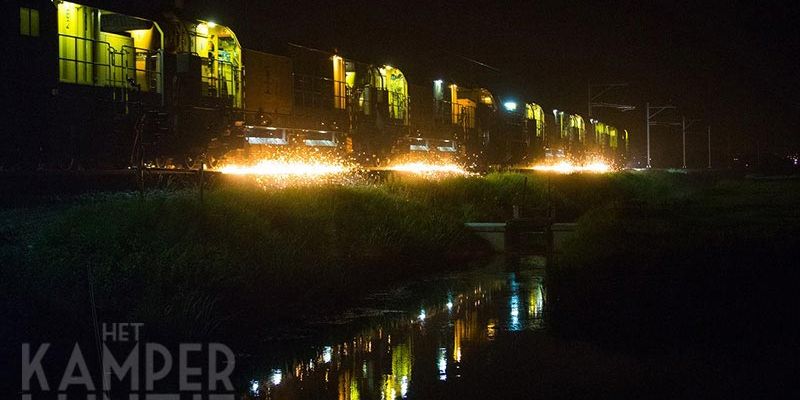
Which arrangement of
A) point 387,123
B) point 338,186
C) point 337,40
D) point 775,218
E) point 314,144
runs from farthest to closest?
1. point 387,123
2. point 337,40
3. point 314,144
4. point 775,218
5. point 338,186

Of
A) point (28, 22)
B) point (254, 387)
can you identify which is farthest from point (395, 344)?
point (28, 22)

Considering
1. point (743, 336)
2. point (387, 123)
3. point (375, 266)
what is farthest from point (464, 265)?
point (387, 123)

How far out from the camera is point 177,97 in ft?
71.5

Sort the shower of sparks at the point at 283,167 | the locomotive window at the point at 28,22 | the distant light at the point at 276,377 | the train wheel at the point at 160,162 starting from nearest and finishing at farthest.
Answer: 1. the distant light at the point at 276,377
2. the locomotive window at the point at 28,22
3. the train wheel at the point at 160,162
4. the shower of sparks at the point at 283,167

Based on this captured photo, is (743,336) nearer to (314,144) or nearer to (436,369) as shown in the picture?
(436,369)

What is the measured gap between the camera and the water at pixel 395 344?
8875 mm

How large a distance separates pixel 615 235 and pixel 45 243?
498 inches

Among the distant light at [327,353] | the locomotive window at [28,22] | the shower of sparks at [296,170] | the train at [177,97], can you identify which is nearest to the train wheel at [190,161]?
the train at [177,97]

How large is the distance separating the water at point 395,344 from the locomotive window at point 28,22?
9327mm

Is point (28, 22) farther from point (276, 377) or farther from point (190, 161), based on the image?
point (276, 377)

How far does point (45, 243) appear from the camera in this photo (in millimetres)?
12234

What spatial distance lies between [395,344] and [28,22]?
38.4 ft

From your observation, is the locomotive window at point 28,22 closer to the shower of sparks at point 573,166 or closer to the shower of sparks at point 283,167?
the shower of sparks at point 283,167

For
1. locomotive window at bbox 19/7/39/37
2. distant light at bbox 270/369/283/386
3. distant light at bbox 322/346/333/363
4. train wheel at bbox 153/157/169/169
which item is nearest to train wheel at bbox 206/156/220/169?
train wheel at bbox 153/157/169/169
